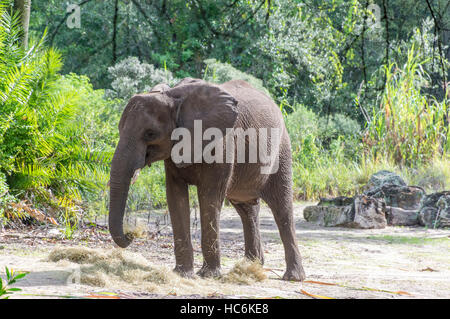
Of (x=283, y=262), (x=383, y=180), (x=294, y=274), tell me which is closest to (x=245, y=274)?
(x=294, y=274)

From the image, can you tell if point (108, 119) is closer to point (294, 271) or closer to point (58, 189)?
point (58, 189)

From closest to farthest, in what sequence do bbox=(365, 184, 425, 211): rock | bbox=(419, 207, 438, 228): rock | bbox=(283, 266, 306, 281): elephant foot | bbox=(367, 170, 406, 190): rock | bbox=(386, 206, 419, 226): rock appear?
bbox=(283, 266, 306, 281): elephant foot → bbox=(419, 207, 438, 228): rock → bbox=(386, 206, 419, 226): rock → bbox=(365, 184, 425, 211): rock → bbox=(367, 170, 406, 190): rock

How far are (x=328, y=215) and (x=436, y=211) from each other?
1.93 m

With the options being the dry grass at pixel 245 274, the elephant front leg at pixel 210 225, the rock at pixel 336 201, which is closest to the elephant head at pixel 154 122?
the elephant front leg at pixel 210 225

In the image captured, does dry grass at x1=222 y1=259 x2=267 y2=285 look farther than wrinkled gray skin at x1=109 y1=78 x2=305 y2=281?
Yes

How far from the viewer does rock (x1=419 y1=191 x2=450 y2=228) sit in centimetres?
1163

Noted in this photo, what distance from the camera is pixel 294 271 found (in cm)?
645

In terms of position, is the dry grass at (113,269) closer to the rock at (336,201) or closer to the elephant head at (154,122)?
the elephant head at (154,122)

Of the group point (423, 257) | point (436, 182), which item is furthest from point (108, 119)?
point (423, 257)

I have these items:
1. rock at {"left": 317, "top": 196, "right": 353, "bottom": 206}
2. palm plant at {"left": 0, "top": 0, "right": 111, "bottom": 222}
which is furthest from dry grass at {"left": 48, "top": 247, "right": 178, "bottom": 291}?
rock at {"left": 317, "top": 196, "right": 353, "bottom": 206}

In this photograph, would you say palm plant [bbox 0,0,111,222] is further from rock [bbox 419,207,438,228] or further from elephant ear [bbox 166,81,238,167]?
rock [bbox 419,207,438,228]

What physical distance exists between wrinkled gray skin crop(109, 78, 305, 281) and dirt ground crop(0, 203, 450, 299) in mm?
394

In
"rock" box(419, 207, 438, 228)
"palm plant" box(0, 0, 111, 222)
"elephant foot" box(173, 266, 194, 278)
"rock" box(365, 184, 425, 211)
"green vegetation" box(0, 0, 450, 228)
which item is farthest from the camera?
"rock" box(365, 184, 425, 211)
